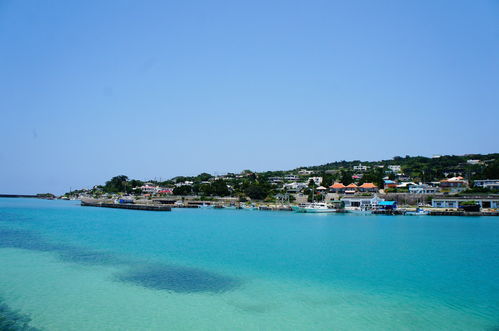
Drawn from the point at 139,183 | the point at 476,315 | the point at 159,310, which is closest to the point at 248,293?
the point at 159,310

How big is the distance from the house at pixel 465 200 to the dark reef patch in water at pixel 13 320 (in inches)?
2380

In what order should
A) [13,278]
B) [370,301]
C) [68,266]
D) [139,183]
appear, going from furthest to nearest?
[139,183]
[68,266]
[13,278]
[370,301]

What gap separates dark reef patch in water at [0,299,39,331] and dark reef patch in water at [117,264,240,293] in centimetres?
397

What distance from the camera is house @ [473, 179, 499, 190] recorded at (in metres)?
68.8

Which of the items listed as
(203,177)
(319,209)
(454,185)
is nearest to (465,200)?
(454,185)

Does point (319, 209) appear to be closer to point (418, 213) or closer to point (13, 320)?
point (418, 213)

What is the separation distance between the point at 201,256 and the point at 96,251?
6146 millimetres

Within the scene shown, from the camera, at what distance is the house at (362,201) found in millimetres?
61125

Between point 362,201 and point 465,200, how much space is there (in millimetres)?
15214

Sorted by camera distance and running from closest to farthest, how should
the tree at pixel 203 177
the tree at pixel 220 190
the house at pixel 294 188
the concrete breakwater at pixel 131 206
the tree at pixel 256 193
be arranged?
the concrete breakwater at pixel 131 206 → the tree at pixel 256 193 → the tree at pixel 220 190 → the house at pixel 294 188 → the tree at pixel 203 177

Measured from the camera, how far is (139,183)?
420 ft

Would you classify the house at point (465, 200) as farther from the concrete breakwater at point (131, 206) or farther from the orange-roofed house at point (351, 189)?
the concrete breakwater at point (131, 206)

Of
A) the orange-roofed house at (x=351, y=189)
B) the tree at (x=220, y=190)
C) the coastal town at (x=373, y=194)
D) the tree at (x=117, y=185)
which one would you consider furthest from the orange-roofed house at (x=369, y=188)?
the tree at (x=117, y=185)

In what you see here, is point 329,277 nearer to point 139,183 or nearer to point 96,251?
point 96,251
